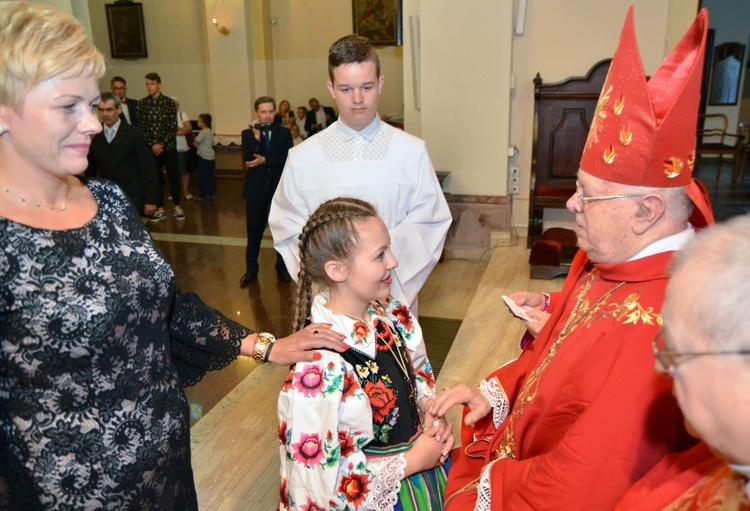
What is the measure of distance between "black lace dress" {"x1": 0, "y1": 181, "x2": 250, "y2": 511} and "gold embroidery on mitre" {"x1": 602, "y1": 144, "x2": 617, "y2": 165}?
1.09 metres

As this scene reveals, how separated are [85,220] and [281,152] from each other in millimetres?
4450

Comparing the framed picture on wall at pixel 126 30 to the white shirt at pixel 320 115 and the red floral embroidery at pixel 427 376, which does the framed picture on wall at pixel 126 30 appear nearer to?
the white shirt at pixel 320 115

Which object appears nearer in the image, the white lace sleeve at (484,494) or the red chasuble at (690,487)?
the red chasuble at (690,487)

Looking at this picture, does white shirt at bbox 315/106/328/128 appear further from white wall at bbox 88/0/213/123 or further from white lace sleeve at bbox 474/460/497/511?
Answer: white lace sleeve at bbox 474/460/497/511

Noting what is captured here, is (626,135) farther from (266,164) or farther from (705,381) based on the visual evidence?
(266,164)

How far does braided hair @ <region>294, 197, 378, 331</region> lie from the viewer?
1.78m

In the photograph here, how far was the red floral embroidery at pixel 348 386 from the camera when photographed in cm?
166

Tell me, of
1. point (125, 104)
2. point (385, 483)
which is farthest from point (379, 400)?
point (125, 104)

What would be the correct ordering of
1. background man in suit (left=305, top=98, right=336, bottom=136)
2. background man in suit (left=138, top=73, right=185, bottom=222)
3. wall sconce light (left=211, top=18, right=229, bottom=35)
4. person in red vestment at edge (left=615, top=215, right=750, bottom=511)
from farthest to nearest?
background man in suit (left=305, top=98, right=336, bottom=136) < wall sconce light (left=211, top=18, right=229, bottom=35) < background man in suit (left=138, top=73, right=185, bottom=222) < person in red vestment at edge (left=615, top=215, right=750, bottom=511)

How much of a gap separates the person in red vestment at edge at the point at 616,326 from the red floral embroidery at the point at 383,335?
234mm

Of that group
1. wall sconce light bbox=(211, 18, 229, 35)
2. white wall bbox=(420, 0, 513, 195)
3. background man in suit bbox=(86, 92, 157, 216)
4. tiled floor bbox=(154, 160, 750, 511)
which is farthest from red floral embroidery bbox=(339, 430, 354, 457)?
wall sconce light bbox=(211, 18, 229, 35)

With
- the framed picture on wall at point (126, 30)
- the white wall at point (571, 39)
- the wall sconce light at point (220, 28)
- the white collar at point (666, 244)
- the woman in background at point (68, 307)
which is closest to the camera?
the woman in background at point (68, 307)

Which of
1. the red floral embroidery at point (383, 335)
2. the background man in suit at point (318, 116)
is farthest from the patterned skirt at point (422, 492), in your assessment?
the background man in suit at point (318, 116)

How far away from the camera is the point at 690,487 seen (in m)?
1.15
